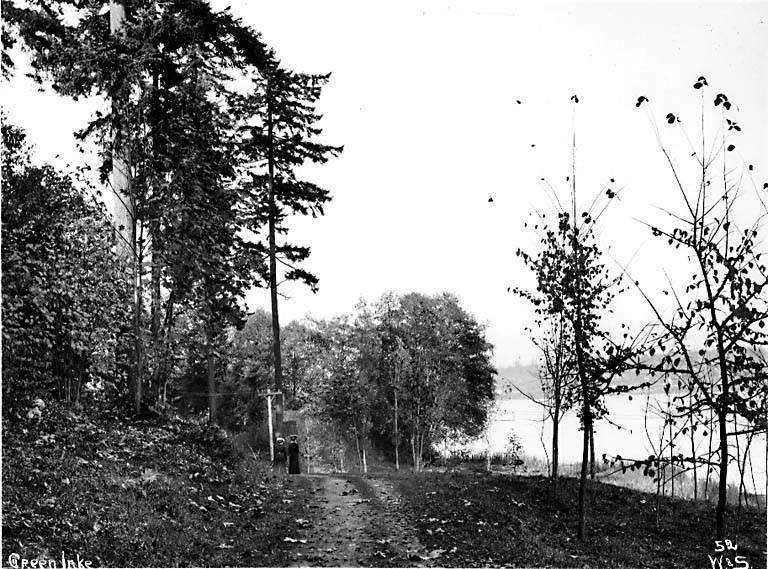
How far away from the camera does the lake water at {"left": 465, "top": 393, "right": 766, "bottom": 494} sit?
7.70 metres

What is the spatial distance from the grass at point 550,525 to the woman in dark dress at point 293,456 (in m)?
1.60

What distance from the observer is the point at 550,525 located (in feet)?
25.9

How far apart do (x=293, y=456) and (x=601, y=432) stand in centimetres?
449

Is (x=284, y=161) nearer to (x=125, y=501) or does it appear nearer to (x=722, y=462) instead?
(x=125, y=501)

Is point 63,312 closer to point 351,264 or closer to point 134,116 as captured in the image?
point 134,116

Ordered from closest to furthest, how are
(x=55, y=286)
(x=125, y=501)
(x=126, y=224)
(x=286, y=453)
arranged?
1. (x=125, y=501)
2. (x=55, y=286)
3. (x=126, y=224)
4. (x=286, y=453)

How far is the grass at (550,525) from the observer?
6293 millimetres

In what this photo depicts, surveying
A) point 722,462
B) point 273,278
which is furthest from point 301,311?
point 722,462

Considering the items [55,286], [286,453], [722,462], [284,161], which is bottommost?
[286,453]

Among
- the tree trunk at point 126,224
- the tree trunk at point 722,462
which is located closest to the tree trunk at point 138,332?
the tree trunk at point 126,224

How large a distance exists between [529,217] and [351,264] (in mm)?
2274

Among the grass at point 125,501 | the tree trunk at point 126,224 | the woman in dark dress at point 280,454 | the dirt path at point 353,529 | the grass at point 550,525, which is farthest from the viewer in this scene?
the woman in dark dress at point 280,454

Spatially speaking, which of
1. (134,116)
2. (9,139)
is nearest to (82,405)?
(9,139)

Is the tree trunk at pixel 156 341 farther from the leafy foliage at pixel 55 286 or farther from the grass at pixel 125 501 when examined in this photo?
the grass at pixel 125 501
